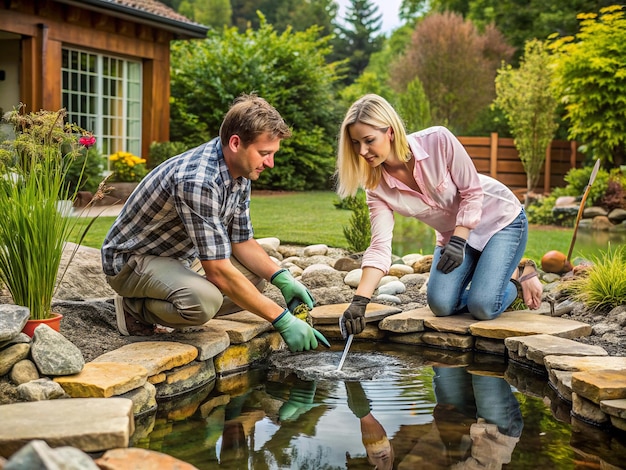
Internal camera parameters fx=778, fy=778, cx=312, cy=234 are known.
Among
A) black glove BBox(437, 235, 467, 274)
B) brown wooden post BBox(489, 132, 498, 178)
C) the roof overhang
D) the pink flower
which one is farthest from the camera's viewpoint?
brown wooden post BBox(489, 132, 498, 178)

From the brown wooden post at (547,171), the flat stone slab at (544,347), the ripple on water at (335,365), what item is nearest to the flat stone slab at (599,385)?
the flat stone slab at (544,347)

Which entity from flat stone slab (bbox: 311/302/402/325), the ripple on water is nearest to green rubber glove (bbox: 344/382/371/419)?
the ripple on water

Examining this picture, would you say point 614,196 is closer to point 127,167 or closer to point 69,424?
point 127,167

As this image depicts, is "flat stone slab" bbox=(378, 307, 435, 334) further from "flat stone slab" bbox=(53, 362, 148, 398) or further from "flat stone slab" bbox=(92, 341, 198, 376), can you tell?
"flat stone slab" bbox=(53, 362, 148, 398)

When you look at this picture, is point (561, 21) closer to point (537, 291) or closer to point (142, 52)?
point (142, 52)

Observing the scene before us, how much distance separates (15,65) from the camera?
10.8 m

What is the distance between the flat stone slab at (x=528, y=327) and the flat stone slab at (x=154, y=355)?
155 cm

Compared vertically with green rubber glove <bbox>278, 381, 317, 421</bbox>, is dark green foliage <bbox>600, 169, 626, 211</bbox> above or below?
above

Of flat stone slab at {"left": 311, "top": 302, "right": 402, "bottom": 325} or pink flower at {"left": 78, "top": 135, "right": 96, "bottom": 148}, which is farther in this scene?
flat stone slab at {"left": 311, "top": 302, "right": 402, "bottom": 325}

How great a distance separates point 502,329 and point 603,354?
58 centimetres

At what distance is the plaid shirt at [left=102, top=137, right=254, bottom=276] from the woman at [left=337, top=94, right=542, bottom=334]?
0.60 meters

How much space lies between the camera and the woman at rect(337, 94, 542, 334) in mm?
3623

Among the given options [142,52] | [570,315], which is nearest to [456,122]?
[142,52]

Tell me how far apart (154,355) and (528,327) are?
6.36 ft
